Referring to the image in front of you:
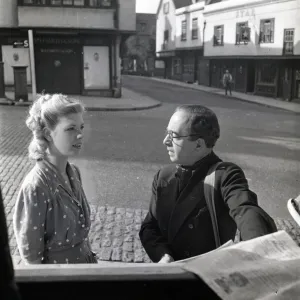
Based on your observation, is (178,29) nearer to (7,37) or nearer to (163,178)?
(7,37)

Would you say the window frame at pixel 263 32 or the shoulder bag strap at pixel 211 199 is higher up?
the window frame at pixel 263 32

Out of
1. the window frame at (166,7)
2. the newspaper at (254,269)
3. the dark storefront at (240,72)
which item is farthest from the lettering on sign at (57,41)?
the window frame at (166,7)

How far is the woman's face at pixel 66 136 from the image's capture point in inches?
93.7

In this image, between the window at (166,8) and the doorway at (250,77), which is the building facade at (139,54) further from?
the doorway at (250,77)

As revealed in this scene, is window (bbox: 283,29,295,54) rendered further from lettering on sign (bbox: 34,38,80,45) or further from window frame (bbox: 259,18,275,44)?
lettering on sign (bbox: 34,38,80,45)

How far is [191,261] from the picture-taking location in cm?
151

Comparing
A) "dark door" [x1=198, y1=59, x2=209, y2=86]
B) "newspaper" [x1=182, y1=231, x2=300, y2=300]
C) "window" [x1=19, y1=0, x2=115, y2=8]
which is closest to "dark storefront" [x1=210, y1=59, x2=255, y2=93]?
"dark door" [x1=198, y1=59, x2=209, y2=86]

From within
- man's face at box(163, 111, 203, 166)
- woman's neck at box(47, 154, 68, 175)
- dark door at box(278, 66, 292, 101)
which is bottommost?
dark door at box(278, 66, 292, 101)

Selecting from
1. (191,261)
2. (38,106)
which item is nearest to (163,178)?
(38,106)

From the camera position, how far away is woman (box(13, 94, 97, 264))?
225cm

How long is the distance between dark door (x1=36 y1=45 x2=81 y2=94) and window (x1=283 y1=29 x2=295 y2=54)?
1179 centimetres

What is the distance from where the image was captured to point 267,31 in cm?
2806

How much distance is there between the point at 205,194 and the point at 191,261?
0.74 meters

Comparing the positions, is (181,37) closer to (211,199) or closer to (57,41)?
(57,41)
